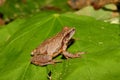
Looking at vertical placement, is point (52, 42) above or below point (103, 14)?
above

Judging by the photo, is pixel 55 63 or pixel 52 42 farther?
pixel 52 42

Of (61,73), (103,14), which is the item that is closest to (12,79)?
(61,73)

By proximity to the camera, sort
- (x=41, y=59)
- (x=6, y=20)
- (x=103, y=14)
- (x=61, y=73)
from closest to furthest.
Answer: (x=61, y=73) → (x=41, y=59) → (x=103, y=14) → (x=6, y=20)

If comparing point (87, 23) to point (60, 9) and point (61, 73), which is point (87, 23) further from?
point (60, 9)

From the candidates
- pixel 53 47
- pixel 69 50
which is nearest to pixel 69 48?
pixel 69 50

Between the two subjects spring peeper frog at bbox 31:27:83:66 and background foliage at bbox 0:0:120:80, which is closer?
background foliage at bbox 0:0:120:80
